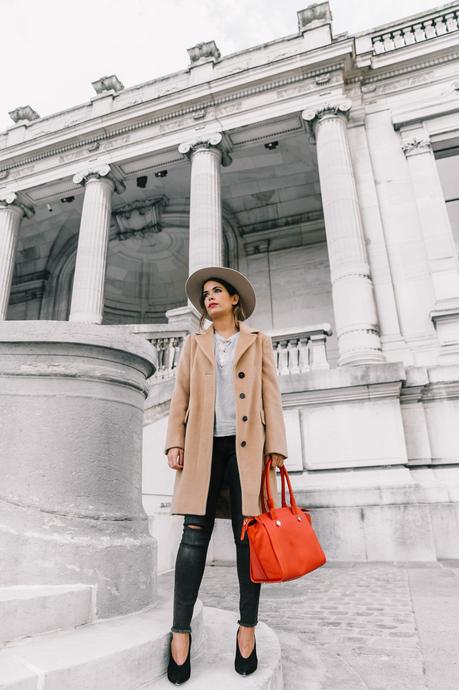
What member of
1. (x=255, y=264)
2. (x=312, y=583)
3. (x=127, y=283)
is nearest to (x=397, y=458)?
(x=312, y=583)

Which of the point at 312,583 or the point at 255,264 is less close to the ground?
the point at 255,264

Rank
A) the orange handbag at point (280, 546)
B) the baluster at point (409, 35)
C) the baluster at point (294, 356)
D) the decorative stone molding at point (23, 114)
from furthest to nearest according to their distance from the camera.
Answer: the decorative stone molding at point (23, 114) < the baluster at point (409, 35) < the baluster at point (294, 356) < the orange handbag at point (280, 546)

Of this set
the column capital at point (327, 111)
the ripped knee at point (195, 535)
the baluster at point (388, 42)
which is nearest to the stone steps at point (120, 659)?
the ripped knee at point (195, 535)

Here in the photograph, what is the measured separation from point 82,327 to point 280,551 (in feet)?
5.24

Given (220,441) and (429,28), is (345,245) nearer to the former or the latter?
(429,28)

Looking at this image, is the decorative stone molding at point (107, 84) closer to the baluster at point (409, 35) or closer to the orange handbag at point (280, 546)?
the baluster at point (409, 35)

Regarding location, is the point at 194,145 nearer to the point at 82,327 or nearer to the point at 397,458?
the point at 397,458

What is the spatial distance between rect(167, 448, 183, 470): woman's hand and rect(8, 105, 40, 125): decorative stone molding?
18.4m

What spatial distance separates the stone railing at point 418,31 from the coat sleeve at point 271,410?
13015 mm

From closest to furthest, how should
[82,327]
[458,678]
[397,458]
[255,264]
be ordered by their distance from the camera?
[458,678]
[82,327]
[397,458]
[255,264]

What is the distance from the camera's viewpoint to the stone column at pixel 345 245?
29.5 ft

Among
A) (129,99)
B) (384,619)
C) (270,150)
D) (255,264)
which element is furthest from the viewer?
(255,264)

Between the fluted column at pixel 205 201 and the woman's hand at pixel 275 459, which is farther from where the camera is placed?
the fluted column at pixel 205 201

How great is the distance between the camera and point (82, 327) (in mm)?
2611
